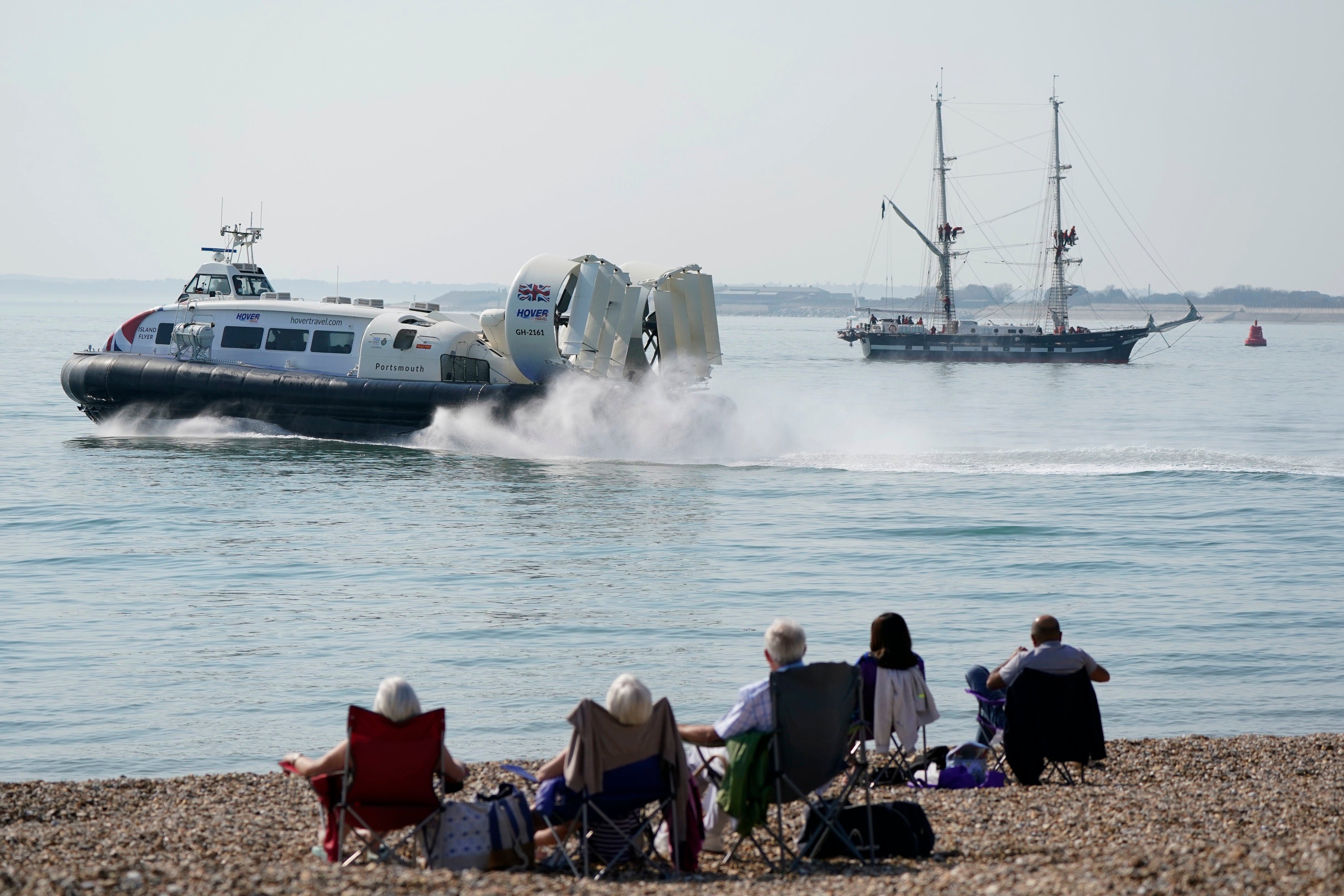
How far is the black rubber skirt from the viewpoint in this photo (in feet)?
70.2

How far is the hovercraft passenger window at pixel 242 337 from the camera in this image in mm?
22781

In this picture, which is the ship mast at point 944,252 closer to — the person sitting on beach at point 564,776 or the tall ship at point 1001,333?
the tall ship at point 1001,333

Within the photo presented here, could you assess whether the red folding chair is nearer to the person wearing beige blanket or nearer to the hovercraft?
the person wearing beige blanket

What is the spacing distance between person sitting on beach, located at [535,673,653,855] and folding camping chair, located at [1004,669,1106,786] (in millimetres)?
2255

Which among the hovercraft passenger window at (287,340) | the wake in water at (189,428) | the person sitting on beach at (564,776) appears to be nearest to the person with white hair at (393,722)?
the person sitting on beach at (564,776)

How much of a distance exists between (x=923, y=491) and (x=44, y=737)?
1413 centimetres

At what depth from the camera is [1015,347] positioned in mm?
75250

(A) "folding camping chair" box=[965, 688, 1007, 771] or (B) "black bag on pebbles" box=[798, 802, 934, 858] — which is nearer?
(B) "black bag on pebbles" box=[798, 802, 934, 858]

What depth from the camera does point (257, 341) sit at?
74.7 ft

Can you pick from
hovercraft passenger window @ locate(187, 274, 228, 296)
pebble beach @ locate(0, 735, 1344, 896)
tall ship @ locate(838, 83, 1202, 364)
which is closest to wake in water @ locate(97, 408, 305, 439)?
hovercraft passenger window @ locate(187, 274, 228, 296)

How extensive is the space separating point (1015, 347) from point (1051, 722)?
71.6 m

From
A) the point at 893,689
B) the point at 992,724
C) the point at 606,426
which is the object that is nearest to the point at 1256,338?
the point at 606,426

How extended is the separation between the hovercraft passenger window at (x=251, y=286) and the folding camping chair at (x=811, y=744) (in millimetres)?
21097

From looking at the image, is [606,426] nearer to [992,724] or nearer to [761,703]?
[992,724]
